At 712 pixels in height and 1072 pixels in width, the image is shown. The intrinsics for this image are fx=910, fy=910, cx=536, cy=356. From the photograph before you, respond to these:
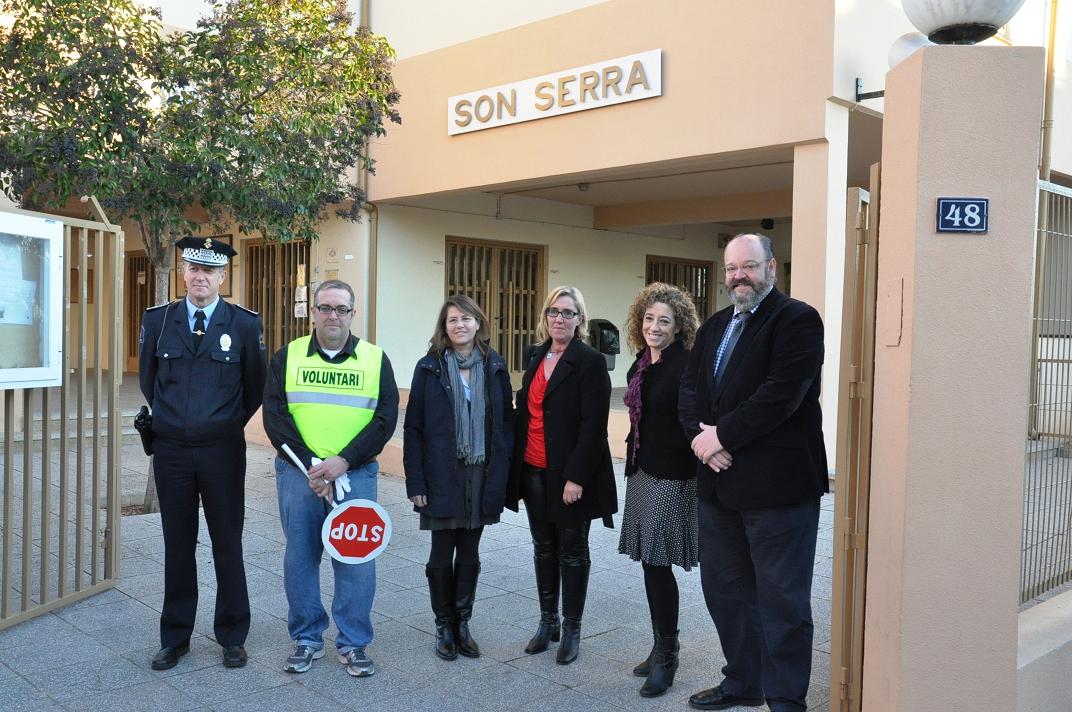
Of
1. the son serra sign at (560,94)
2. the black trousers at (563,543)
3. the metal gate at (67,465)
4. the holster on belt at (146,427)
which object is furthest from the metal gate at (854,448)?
the son serra sign at (560,94)

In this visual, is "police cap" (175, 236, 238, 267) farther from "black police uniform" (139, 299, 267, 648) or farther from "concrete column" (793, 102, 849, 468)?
"concrete column" (793, 102, 849, 468)

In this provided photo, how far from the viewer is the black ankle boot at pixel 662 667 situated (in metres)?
3.95

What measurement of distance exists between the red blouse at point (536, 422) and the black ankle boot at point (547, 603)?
1.59 feet

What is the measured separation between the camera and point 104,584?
5281mm

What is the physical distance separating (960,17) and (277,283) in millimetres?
13212

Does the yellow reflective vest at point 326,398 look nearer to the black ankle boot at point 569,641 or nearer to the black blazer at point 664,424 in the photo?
the black blazer at point 664,424

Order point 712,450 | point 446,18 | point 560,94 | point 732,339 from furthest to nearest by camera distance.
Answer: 1. point 446,18
2. point 560,94
3. point 732,339
4. point 712,450

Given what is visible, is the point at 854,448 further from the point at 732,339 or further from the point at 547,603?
the point at 547,603

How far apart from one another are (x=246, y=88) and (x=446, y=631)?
15.8ft

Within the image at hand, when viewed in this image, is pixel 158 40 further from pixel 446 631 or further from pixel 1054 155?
pixel 1054 155

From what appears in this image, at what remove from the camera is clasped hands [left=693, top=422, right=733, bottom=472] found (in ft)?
11.5

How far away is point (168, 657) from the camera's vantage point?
4152mm

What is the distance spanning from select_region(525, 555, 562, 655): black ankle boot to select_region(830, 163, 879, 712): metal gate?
1401mm

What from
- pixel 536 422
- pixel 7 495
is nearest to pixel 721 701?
pixel 536 422
